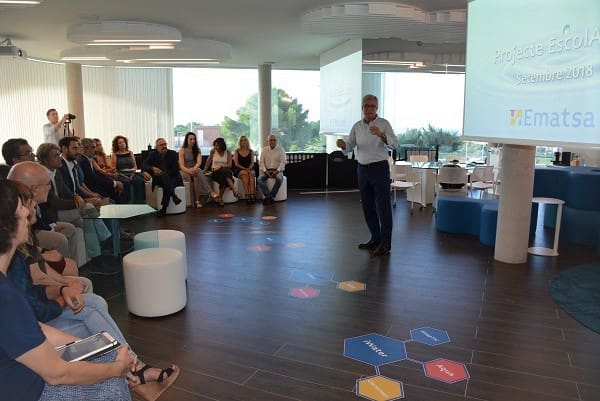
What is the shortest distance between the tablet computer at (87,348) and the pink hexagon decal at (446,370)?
188cm

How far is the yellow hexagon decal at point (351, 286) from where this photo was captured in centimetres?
429

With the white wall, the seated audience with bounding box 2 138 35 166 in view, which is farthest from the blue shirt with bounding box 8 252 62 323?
the white wall

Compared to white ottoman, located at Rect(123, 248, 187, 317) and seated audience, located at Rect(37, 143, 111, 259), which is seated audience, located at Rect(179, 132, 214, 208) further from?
white ottoman, located at Rect(123, 248, 187, 317)

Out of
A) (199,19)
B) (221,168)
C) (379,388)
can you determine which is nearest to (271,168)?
(221,168)

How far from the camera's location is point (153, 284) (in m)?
3.59

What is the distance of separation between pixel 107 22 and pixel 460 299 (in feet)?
22.4

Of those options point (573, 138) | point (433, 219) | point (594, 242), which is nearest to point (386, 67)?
point (433, 219)

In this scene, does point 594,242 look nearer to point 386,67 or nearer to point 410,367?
point 410,367

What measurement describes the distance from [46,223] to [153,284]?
3.45ft

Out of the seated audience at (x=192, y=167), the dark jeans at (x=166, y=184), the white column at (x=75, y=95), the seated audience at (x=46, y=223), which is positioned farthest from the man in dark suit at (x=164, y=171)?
the white column at (x=75, y=95)

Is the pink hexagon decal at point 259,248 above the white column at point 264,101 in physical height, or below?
below

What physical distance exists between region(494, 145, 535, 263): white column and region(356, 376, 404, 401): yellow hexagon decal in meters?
2.98

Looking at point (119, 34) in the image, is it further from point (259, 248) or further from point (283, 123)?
point (283, 123)

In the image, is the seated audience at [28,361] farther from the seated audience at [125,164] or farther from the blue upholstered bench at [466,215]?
the seated audience at [125,164]
